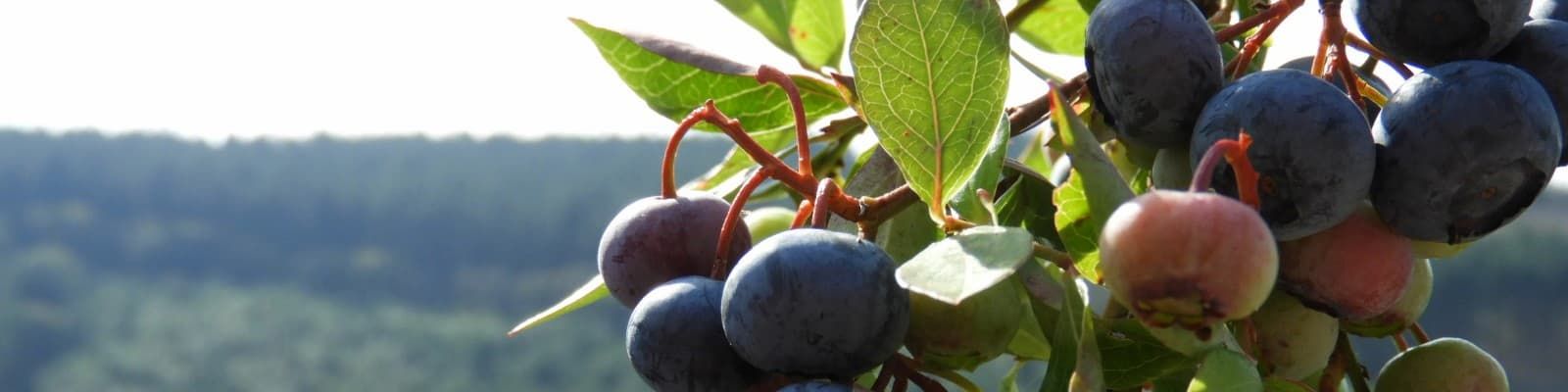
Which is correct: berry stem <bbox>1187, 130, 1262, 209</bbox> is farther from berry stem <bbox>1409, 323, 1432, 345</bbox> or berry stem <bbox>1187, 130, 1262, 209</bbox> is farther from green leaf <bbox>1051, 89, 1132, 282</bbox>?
berry stem <bbox>1409, 323, 1432, 345</bbox>

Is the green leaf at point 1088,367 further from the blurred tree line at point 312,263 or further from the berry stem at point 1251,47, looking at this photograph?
the blurred tree line at point 312,263

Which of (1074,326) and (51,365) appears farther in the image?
(51,365)

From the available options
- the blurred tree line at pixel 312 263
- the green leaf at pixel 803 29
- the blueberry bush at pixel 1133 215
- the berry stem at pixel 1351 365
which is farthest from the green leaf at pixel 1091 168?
the blurred tree line at pixel 312 263

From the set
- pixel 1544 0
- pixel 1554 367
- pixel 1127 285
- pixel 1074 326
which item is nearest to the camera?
pixel 1127 285

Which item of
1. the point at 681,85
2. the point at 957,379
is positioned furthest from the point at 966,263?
the point at 681,85

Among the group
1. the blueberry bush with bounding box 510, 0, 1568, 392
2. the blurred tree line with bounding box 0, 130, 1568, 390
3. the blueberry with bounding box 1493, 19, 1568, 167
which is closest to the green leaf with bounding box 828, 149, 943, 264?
the blueberry bush with bounding box 510, 0, 1568, 392

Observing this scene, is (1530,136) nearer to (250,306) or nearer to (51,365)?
(250,306)

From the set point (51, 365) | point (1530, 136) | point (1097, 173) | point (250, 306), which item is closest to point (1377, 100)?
point (1530, 136)
